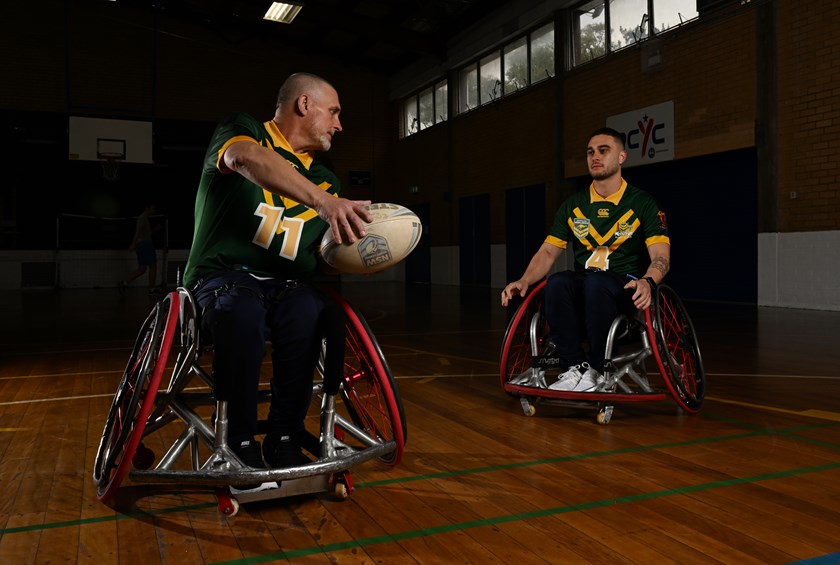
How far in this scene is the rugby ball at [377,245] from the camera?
2.03m

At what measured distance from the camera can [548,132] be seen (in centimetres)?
1287

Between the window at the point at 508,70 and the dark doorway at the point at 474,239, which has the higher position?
the window at the point at 508,70

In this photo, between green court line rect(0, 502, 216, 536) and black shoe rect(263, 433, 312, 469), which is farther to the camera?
black shoe rect(263, 433, 312, 469)

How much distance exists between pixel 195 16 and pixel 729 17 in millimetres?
12291

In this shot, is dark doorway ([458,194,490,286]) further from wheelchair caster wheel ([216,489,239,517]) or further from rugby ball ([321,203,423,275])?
wheelchair caster wheel ([216,489,239,517])

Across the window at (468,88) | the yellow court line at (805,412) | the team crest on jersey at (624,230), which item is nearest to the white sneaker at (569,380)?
the team crest on jersey at (624,230)

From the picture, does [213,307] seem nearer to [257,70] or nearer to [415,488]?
[415,488]

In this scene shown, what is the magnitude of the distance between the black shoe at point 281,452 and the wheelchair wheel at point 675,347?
59.3 inches

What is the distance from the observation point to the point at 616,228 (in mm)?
3412

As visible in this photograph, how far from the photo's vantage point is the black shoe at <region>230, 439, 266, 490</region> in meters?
2.00

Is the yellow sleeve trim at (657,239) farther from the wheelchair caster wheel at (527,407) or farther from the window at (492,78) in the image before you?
the window at (492,78)

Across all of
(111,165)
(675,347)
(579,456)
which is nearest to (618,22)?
(675,347)

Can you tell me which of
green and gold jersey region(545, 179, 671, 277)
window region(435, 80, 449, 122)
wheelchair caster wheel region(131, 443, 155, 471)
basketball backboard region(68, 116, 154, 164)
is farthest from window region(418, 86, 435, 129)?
wheelchair caster wheel region(131, 443, 155, 471)

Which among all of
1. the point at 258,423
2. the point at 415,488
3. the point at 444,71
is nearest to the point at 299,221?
the point at 258,423
